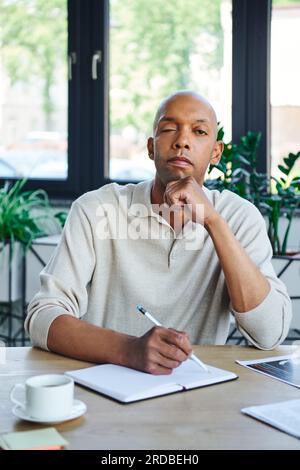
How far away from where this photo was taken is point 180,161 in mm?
1813

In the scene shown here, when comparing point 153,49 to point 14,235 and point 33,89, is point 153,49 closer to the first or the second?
point 33,89

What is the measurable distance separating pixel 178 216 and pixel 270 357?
44cm

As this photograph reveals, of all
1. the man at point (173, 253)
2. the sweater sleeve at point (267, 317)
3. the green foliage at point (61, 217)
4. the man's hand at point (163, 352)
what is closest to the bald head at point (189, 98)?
the man at point (173, 253)

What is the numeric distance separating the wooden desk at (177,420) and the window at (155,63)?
8.34ft

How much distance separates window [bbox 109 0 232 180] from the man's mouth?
6.53 feet

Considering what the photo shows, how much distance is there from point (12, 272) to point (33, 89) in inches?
43.4

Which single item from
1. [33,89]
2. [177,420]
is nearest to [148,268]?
[177,420]

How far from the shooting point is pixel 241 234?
1.85 metres

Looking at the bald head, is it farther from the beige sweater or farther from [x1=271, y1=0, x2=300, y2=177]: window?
[x1=271, y1=0, x2=300, y2=177]: window

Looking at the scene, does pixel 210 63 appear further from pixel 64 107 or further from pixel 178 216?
pixel 178 216

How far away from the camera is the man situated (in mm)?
1715

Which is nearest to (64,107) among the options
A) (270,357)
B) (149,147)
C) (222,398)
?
(149,147)

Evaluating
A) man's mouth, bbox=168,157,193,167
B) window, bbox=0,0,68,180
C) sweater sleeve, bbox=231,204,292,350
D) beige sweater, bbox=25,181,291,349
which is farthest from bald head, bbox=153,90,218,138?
window, bbox=0,0,68,180

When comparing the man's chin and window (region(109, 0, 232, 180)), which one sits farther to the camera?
window (region(109, 0, 232, 180))
